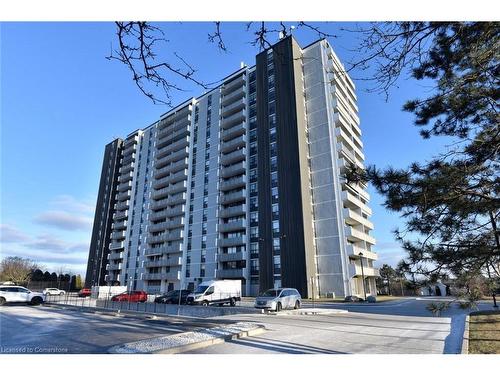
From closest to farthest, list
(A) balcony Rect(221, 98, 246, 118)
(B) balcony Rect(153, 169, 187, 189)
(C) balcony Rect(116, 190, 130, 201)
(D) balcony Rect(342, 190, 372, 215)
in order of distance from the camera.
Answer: (D) balcony Rect(342, 190, 372, 215), (A) balcony Rect(221, 98, 246, 118), (B) balcony Rect(153, 169, 187, 189), (C) balcony Rect(116, 190, 130, 201)

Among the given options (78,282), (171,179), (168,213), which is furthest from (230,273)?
(78,282)

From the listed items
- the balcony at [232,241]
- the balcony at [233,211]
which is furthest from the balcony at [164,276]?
the balcony at [233,211]

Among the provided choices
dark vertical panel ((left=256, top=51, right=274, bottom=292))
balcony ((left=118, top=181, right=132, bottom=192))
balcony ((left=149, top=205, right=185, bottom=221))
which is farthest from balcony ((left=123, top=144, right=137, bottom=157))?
dark vertical panel ((left=256, top=51, right=274, bottom=292))

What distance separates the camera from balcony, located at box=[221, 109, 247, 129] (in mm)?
55062

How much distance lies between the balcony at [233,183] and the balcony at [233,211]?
A: 10.8 feet

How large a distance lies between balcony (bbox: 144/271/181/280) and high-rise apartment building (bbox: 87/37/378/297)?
207mm

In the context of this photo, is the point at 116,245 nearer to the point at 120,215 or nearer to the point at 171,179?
the point at 120,215

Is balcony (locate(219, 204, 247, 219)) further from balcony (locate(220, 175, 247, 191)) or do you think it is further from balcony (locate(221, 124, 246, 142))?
balcony (locate(221, 124, 246, 142))

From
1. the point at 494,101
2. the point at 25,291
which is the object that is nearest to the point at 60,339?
the point at 494,101

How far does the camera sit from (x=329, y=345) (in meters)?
8.33

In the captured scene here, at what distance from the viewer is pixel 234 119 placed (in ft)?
184

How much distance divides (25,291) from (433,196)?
30324mm

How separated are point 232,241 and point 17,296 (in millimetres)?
28454

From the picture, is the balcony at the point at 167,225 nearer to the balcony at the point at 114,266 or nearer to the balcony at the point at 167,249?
the balcony at the point at 167,249
